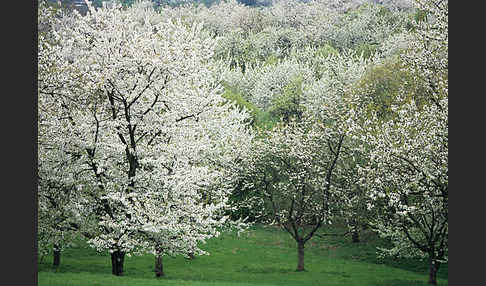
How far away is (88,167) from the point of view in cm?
2397

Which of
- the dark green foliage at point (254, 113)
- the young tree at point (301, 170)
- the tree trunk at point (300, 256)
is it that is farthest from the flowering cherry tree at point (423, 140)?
the dark green foliage at point (254, 113)

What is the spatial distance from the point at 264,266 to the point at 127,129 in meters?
14.6

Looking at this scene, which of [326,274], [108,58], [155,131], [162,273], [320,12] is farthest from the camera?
[320,12]

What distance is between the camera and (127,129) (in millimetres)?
25625

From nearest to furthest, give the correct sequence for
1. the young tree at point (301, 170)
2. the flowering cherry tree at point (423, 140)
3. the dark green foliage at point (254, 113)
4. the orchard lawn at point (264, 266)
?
the flowering cherry tree at point (423, 140)
the orchard lawn at point (264, 266)
the young tree at point (301, 170)
the dark green foliage at point (254, 113)

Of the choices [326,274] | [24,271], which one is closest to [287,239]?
[326,274]

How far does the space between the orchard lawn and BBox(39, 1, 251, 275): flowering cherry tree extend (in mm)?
2446

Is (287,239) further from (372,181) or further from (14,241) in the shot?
(14,241)

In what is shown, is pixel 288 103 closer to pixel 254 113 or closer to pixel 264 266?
pixel 254 113

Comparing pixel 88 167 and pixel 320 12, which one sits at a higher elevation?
pixel 320 12

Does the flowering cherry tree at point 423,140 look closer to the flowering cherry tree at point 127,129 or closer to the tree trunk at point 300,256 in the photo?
the flowering cherry tree at point 127,129

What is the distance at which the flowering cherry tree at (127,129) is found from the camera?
2261cm

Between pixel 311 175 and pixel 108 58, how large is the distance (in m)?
15.2

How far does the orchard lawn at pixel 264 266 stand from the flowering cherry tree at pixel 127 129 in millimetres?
2446
